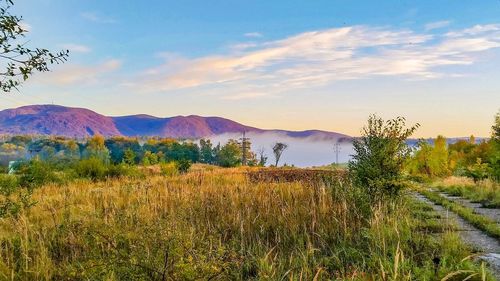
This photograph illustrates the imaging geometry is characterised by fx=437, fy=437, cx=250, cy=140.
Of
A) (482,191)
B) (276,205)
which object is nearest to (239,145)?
(482,191)

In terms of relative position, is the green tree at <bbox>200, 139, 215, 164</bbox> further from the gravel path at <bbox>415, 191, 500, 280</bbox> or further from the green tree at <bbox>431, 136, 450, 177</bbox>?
the gravel path at <bbox>415, 191, 500, 280</bbox>

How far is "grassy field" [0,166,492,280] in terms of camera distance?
4316 mm

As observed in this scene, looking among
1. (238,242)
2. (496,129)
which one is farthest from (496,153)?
(238,242)

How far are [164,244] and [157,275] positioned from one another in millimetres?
303

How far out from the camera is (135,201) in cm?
1023

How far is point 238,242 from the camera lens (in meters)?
6.92

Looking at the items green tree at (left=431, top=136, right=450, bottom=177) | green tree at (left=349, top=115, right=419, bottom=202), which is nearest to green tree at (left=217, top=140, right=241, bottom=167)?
green tree at (left=431, top=136, right=450, bottom=177)

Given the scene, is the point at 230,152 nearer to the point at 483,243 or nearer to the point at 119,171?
the point at 119,171

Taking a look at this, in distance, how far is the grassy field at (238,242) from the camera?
432 cm

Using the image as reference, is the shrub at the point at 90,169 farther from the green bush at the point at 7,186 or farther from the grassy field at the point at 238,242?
the grassy field at the point at 238,242

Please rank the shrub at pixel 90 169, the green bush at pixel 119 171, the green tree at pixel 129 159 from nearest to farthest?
the shrub at pixel 90 169, the green bush at pixel 119 171, the green tree at pixel 129 159

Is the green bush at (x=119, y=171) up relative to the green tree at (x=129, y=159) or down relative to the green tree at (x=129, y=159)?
down

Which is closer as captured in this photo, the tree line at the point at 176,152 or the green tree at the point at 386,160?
the green tree at the point at 386,160

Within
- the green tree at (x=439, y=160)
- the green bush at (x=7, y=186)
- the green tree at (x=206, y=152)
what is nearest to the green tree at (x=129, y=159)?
the green bush at (x=7, y=186)
